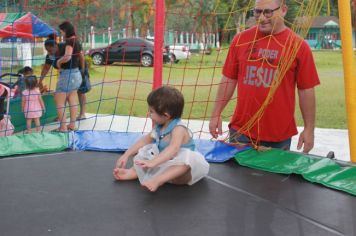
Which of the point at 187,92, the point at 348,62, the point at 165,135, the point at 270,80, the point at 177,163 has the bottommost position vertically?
the point at 187,92

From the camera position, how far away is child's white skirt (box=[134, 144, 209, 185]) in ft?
7.43

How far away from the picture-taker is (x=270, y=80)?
2.63 meters

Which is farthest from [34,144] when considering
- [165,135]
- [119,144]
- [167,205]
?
[167,205]

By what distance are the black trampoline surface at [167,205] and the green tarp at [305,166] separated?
48 mm

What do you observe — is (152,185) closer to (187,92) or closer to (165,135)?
(165,135)

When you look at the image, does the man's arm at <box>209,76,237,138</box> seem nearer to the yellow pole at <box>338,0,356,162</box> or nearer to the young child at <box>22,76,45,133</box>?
the yellow pole at <box>338,0,356,162</box>

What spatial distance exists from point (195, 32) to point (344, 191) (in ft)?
6.27

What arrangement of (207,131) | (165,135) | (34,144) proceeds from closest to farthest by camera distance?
(165,135) → (34,144) → (207,131)

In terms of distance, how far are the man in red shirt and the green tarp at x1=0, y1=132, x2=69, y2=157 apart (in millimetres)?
1007

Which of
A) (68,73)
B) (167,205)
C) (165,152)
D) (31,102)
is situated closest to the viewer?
(167,205)

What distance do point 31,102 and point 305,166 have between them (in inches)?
145

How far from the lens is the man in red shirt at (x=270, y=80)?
2.55 metres

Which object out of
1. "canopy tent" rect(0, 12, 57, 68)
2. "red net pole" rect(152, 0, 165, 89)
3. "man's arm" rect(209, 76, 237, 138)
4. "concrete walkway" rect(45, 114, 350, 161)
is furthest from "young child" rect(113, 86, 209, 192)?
"canopy tent" rect(0, 12, 57, 68)

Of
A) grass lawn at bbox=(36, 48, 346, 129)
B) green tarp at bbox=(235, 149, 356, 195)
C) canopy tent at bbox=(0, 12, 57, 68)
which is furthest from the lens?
grass lawn at bbox=(36, 48, 346, 129)
